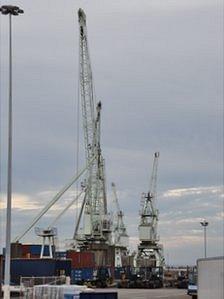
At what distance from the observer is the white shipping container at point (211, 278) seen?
A: 25.4 meters

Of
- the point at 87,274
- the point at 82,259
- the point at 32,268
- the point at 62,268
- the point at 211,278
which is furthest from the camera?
the point at 82,259

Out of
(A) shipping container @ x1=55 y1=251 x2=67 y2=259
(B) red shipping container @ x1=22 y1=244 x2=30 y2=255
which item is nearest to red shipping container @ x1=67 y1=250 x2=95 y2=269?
(A) shipping container @ x1=55 y1=251 x2=67 y2=259

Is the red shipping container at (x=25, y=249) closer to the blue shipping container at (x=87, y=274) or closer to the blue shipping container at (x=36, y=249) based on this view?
the blue shipping container at (x=36, y=249)

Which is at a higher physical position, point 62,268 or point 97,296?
point 97,296

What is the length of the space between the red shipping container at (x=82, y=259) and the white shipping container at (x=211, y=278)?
3703 inches

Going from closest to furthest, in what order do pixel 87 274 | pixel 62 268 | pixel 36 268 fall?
1. pixel 62 268
2. pixel 36 268
3. pixel 87 274

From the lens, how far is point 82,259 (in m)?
124

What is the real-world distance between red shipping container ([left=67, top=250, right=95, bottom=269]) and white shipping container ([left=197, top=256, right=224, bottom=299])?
94049 millimetres

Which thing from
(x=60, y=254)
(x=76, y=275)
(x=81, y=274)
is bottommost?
(x=76, y=275)

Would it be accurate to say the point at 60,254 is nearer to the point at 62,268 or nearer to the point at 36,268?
the point at 36,268

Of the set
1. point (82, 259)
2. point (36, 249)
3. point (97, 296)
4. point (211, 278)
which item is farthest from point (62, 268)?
point (211, 278)

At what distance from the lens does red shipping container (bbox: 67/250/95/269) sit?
121 meters

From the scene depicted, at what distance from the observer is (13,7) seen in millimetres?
35875

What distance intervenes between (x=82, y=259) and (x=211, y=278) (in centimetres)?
9910
